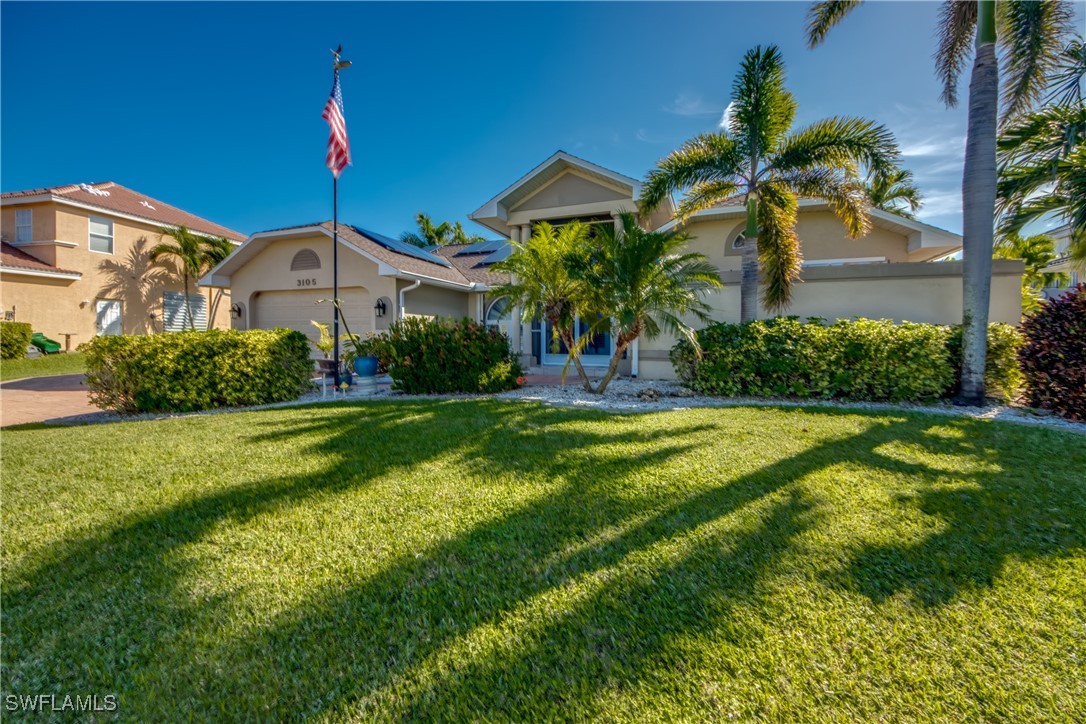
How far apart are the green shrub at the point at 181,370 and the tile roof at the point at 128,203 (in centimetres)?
1634

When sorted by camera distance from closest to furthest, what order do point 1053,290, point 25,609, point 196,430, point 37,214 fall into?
point 25,609 < point 196,430 < point 37,214 < point 1053,290

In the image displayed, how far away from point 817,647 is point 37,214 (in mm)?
28625

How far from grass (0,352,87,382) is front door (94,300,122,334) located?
2243mm

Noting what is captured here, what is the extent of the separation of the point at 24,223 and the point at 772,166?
2858 centimetres

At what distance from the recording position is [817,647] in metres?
2.06

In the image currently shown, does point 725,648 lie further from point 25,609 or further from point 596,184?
point 596,184

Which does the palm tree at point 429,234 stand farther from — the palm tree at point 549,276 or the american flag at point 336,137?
the palm tree at point 549,276

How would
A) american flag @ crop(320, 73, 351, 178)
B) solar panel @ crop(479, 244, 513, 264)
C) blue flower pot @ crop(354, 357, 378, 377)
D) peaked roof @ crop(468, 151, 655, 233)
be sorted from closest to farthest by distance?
blue flower pot @ crop(354, 357, 378, 377) → american flag @ crop(320, 73, 351, 178) → peaked roof @ crop(468, 151, 655, 233) → solar panel @ crop(479, 244, 513, 264)

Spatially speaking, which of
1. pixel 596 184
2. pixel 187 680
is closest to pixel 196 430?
pixel 187 680

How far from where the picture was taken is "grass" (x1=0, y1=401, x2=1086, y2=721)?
6.14 ft

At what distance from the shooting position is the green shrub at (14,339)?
15.7 meters

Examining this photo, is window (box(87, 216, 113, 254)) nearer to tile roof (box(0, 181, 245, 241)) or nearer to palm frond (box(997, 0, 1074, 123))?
tile roof (box(0, 181, 245, 241))

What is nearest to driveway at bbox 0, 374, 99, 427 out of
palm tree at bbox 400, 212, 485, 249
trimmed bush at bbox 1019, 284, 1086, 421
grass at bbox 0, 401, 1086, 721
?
grass at bbox 0, 401, 1086, 721

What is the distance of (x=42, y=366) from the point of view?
1562cm
